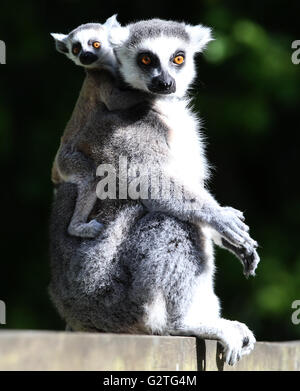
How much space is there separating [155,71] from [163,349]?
198cm

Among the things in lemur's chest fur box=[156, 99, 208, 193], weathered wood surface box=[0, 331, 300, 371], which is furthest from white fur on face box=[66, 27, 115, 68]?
weathered wood surface box=[0, 331, 300, 371]

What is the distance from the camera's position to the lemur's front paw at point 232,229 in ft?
14.5

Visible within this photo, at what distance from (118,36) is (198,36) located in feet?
2.03

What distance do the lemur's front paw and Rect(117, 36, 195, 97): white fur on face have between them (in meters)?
0.92

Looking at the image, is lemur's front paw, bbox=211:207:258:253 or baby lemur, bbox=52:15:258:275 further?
baby lemur, bbox=52:15:258:275

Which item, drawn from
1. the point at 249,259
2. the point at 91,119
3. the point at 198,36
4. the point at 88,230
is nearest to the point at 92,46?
the point at 91,119

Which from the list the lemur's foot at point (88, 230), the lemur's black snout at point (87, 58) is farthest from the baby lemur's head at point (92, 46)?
the lemur's foot at point (88, 230)

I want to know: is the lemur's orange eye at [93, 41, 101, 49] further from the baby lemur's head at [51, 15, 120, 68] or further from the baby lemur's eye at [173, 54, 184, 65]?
the baby lemur's eye at [173, 54, 184, 65]

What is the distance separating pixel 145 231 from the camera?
4.42m

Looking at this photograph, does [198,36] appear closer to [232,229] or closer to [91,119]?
[91,119]

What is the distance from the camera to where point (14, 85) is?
9.84m

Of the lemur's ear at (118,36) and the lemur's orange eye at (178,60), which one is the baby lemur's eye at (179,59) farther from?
the lemur's ear at (118,36)

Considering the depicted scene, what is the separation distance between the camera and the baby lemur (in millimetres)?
4531

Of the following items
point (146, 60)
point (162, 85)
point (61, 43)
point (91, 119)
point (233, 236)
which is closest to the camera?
point (233, 236)
